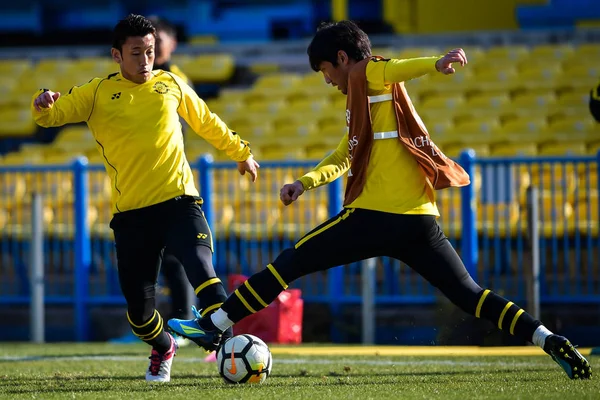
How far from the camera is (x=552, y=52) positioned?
16078 millimetres

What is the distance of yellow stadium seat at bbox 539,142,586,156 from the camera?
1276cm

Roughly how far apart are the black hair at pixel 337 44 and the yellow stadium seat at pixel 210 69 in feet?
38.3

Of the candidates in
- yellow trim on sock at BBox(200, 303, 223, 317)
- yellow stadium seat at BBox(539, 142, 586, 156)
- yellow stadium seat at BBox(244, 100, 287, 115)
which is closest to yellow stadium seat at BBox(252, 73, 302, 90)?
yellow stadium seat at BBox(244, 100, 287, 115)

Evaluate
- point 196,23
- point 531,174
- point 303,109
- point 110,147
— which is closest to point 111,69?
point 303,109

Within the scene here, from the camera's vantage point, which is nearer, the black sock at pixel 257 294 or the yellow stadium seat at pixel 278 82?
the black sock at pixel 257 294

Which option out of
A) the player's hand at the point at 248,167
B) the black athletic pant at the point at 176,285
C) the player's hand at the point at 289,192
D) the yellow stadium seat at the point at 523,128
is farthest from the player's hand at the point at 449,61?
the yellow stadium seat at the point at 523,128

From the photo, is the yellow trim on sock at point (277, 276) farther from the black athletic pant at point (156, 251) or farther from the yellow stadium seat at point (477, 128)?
the yellow stadium seat at point (477, 128)

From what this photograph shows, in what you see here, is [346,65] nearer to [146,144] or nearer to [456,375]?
[146,144]

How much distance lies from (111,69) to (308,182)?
1222cm

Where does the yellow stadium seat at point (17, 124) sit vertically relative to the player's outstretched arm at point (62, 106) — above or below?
below

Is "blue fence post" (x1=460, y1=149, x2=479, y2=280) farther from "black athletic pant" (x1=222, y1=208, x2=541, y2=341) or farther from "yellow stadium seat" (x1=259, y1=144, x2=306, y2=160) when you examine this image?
"black athletic pant" (x1=222, y1=208, x2=541, y2=341)

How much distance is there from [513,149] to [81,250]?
17.2ft

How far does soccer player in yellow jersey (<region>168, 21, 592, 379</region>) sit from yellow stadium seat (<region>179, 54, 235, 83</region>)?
11.7m

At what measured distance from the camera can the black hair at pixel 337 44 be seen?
5.69m
